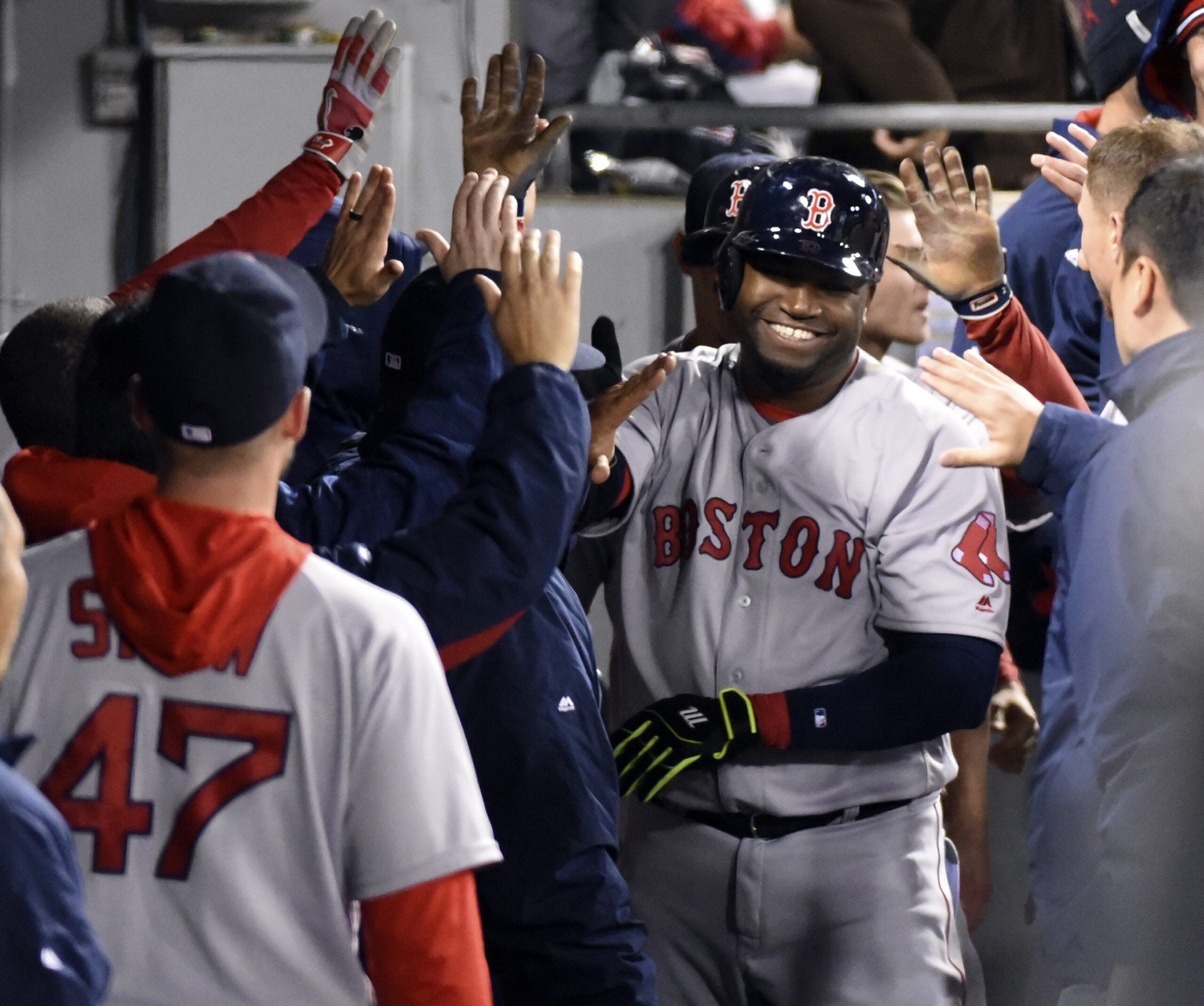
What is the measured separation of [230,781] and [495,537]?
1.39 feet

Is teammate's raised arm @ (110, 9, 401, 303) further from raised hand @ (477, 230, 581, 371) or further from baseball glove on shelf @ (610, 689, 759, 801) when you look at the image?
baseball glove on shelf @ (610, 689, 759, 801)

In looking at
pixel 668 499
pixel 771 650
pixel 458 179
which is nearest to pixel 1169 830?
pixel 771 650

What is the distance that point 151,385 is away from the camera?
4.97 ft

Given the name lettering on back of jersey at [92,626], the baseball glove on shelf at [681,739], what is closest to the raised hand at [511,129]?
the baseball glove on shelf at [681,739]

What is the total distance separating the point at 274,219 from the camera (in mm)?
2709

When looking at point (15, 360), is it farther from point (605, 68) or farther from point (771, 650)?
point (605, 68)

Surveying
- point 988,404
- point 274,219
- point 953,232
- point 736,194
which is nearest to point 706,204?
point 736,194

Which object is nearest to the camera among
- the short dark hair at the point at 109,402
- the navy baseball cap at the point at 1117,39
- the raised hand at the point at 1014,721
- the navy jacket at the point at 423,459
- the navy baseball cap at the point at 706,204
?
the short dark hair at the point at 109,402

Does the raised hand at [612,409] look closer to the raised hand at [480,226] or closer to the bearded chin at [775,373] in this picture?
the bearded chin at [775,373]

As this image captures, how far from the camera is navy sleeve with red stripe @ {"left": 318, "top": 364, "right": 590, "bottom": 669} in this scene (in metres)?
1.69

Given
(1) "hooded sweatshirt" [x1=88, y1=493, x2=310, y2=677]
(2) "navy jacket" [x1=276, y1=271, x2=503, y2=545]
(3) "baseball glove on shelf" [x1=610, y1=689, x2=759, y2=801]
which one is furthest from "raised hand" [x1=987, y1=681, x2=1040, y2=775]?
(1) "hooded sweatshirt" [x1=88, y1=493, x2=310, y2=677]

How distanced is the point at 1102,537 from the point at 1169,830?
42 centimetres

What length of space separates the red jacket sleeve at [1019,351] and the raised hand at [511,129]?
2.72 feet

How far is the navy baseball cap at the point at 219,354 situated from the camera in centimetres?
149
